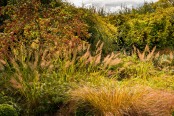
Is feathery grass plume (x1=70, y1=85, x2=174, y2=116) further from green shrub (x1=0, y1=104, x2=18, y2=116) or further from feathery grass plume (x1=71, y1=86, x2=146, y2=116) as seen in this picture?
green shrub (x1=0, y1=104, x2=18, y2=116)

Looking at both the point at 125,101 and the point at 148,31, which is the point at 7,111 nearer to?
the point at 125,101

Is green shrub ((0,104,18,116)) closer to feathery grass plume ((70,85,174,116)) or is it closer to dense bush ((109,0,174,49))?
feathery grass plume ((70,85,174,116))

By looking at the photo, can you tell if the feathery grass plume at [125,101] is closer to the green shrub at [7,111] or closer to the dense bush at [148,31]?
the green shrub at [7,111]

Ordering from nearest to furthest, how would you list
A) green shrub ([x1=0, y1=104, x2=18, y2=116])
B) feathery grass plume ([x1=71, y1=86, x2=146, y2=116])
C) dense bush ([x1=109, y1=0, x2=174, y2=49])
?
green shrub ([x1=0, y1=104, x2=18, y2=116])
feathery grass plume ([x1=71, y1=86, x2=146, y2=116])
dense bush ([x1=109, y1=0, x2=174, y2=49])

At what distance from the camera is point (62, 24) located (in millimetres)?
8547

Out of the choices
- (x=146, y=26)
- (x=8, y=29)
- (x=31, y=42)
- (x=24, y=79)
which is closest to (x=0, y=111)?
(x=24, y=79)

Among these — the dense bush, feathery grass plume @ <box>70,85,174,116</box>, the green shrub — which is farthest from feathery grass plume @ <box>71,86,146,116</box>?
the dense bush

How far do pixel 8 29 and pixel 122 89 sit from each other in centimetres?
281

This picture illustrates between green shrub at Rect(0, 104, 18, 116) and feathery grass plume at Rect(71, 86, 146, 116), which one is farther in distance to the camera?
feathery grass plume at Rect(71, 86, 146, 116)

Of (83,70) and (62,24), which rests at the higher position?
(62,24)

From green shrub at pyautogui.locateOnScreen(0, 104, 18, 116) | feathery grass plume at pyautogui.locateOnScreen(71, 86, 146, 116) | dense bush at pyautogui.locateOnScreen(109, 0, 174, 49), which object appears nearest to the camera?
green shrub at pyautogui.locateOnScreen(0, 104, 18, 116)

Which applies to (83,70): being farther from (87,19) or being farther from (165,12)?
(165,12)

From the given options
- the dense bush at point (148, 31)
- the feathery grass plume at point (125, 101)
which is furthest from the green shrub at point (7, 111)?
the dense bush at point (148, 31)

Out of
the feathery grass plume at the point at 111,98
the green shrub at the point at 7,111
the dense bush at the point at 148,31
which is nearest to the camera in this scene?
the green shrub at the point at 7,111
